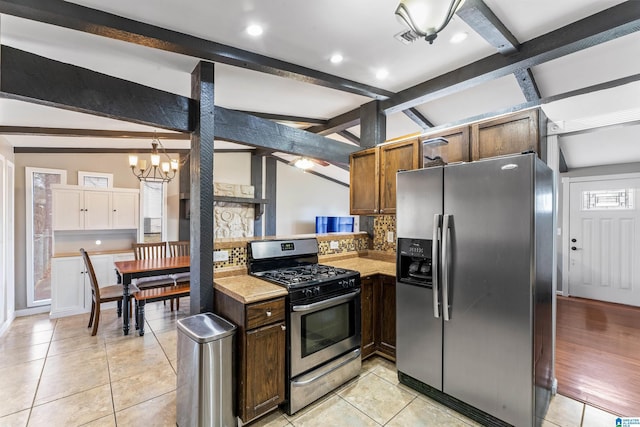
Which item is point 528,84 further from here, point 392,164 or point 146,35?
point 146,35

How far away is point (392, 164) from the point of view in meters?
3.08

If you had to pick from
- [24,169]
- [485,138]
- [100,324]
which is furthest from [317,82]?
[24,169]

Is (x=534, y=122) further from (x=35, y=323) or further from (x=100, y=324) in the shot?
(x=35, y=323)

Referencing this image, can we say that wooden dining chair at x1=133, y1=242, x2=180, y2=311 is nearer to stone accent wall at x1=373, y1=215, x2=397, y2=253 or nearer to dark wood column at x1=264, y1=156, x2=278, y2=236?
dark wood column at x1=264, y1=156, x2=278, y2=236

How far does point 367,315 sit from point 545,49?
8.49ft

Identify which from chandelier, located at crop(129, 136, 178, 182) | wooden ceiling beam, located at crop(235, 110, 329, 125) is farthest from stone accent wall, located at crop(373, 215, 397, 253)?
chandelier, located at crop(129, 136, 178, 182)

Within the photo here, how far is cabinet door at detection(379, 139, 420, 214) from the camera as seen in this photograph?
291 cm

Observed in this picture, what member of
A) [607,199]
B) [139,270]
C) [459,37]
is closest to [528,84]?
[459,37]

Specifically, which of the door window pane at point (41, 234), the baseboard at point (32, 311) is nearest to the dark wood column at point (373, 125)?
the door window pane at point (41, 234)

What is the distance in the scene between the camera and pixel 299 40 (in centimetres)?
217

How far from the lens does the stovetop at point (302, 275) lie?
7.11ft

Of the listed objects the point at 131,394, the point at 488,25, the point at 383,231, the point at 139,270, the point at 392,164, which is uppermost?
the point at 488,25

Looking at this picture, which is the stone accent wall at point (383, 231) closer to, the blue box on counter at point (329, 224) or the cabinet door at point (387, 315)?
the cabinet door at point (387, 315)

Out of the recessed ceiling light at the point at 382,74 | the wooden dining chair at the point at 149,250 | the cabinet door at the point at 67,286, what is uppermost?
the recessed ceiling light at the point at 382,74
